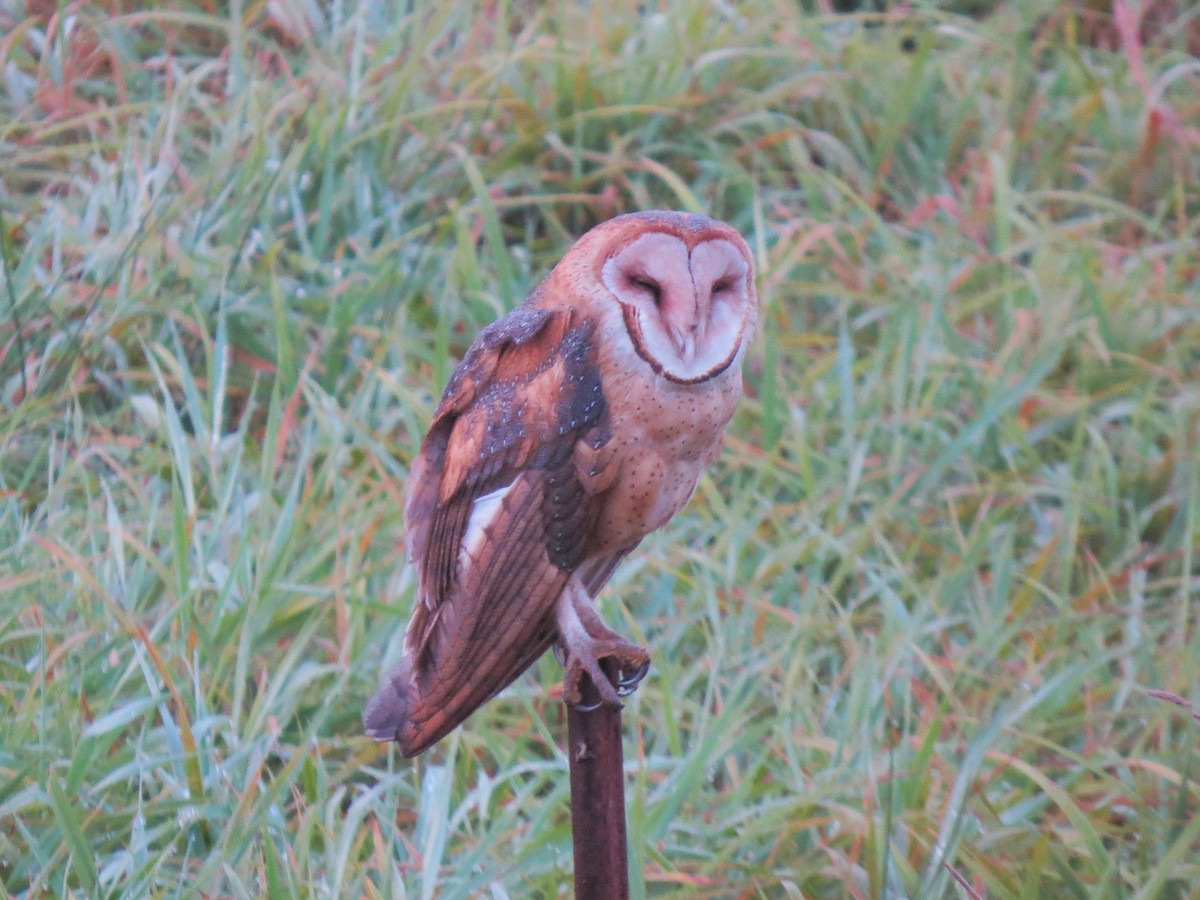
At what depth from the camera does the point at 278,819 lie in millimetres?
2316

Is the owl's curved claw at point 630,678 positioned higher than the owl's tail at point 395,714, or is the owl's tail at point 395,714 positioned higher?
the owl's tail at point 395,714

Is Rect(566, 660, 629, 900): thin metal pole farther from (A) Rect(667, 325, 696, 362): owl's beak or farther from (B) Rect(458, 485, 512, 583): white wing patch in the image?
(A) Rect(667, 325, 696, 362): owl's beak

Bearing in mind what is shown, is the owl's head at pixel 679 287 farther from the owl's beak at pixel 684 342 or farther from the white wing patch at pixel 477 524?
the white wing patch at pixel 477 524

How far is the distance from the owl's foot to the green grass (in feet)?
1.71

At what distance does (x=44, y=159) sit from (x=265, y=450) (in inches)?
63.0

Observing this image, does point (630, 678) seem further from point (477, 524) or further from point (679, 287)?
point (679, 287)

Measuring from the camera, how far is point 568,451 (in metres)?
1.75

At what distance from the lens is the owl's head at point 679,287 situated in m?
1.59

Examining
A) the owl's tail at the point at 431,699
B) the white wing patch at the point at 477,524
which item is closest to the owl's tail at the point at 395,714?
the owl's tail at the point at 431,699

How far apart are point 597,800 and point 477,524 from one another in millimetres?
391

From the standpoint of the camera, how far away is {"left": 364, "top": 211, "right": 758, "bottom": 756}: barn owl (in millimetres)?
1634

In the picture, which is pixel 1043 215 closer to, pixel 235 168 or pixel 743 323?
pixel 235 168

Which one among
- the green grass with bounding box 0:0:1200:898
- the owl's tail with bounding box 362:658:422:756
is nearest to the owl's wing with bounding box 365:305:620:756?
the owl's tail with bounding box 362:658:422:756

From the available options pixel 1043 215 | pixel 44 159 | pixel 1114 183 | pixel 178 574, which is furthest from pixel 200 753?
pixel 1114 183
